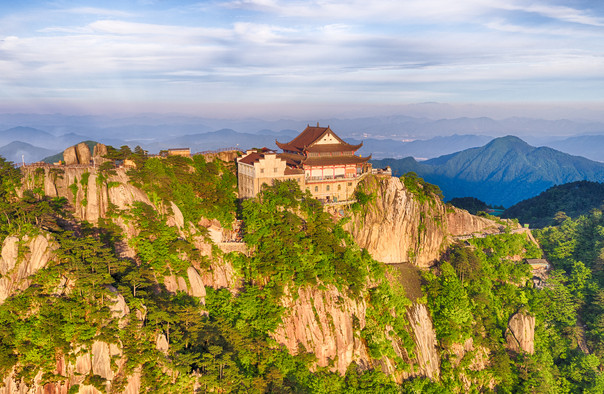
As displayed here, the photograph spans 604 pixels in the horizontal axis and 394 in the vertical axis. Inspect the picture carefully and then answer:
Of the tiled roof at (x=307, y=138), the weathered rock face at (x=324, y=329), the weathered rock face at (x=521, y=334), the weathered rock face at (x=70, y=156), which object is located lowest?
the weathered rock face at (x=521, y=334)

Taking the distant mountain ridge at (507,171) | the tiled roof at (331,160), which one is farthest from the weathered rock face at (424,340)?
the distant mountain ridge at (507,171)

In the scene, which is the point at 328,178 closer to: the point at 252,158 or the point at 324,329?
the point at 252,158

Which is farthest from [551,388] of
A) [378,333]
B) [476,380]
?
[378,333]

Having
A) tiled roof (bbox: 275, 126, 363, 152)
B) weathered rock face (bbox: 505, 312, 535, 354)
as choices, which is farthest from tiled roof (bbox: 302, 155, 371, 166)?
weathered rock face (bbox: 505, 312, 535, 354)

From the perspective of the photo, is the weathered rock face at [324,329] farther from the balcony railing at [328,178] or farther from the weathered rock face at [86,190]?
the weathered rock face at [86,190]

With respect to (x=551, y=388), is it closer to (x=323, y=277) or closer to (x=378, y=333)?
(x=378, y=333)
